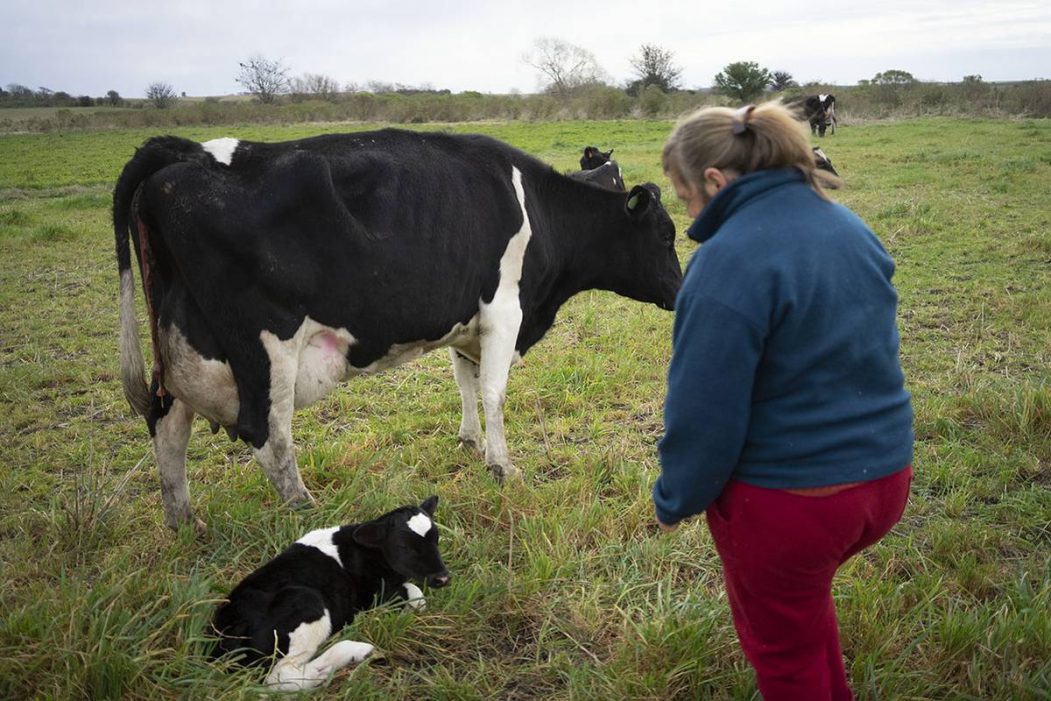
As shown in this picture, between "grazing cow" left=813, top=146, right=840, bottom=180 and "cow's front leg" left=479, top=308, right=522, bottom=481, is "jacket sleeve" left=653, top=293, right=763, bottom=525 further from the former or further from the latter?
"cow's front leg" left=479, top=308, right=522, bottom=481

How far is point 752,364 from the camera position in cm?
193

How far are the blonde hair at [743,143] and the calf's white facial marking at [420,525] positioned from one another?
1894 mm

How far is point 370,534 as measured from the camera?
11.0 ft

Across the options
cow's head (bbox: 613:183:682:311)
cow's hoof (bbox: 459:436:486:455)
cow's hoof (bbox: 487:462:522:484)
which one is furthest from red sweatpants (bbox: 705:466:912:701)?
cow's head (bbox: 613:183:682:311)

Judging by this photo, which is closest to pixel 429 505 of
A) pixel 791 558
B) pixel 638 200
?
pixel 791 558

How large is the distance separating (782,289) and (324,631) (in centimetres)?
214

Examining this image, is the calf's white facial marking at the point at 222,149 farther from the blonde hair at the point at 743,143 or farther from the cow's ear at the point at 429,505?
the blonde hair at the point at 743,143

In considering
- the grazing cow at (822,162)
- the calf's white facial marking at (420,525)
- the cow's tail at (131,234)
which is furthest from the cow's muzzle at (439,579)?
the grazing cow at (822,162)

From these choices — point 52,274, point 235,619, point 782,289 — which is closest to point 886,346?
point 782,289

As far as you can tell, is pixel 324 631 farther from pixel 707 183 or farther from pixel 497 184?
pixel 497 184

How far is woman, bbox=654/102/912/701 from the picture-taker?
6.33 ft

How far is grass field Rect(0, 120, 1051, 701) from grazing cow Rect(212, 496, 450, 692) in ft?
0.31

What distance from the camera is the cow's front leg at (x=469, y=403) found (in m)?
5.34

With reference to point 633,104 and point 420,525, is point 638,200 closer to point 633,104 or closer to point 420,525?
point 420,525
